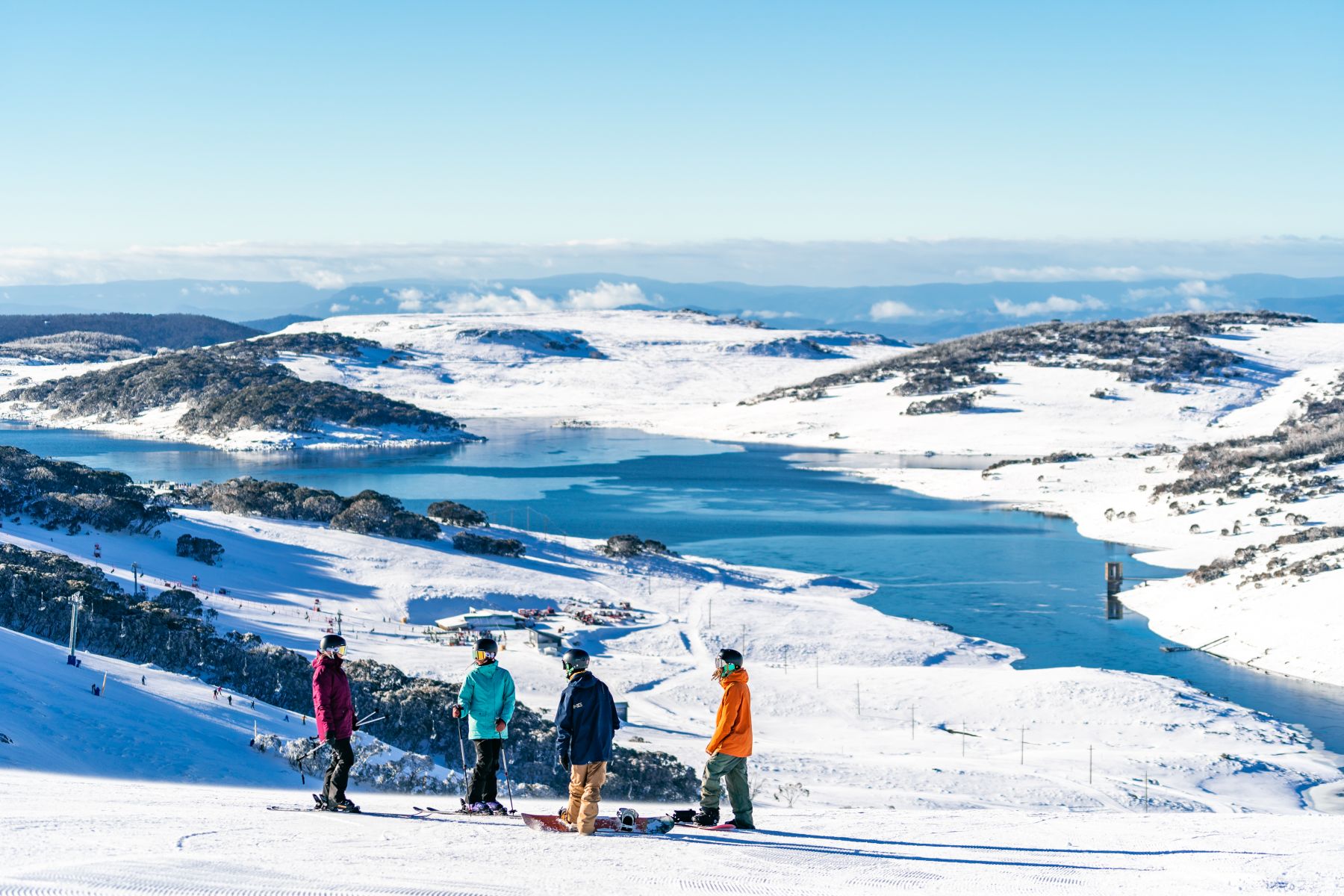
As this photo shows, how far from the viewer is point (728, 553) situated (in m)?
52.0

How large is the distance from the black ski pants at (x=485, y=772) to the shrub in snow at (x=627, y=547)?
35604mm

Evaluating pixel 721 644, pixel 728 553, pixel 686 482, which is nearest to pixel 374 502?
pixel 728 553

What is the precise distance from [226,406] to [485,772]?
373ft

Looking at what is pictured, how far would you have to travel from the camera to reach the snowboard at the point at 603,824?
10844 mm

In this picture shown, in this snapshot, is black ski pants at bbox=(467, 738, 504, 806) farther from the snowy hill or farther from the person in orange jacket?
the snowy hill

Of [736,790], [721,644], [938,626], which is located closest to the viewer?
[736,790]

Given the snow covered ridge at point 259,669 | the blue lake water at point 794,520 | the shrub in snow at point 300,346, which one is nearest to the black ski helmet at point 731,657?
the snow covered ridge at point 259,669

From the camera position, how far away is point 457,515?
52.8 metres

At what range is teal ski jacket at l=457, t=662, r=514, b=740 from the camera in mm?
11047

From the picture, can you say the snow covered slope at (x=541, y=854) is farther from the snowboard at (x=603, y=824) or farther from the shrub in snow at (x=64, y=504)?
the shrub in snow at (x=64, y=504)

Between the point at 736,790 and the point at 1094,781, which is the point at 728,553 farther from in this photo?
the point at 736,790

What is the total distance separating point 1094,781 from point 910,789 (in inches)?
166

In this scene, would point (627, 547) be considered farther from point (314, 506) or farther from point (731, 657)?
point (731, 657)

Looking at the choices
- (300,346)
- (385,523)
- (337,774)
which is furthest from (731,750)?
(300,346)
